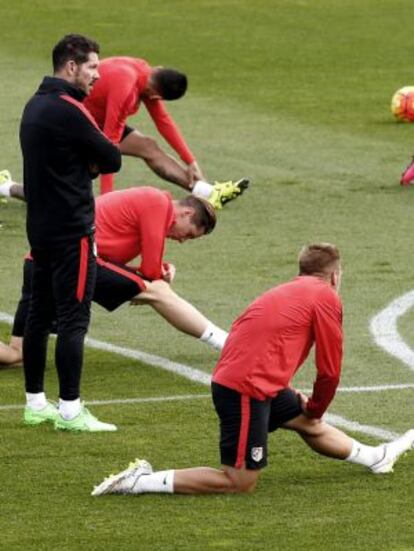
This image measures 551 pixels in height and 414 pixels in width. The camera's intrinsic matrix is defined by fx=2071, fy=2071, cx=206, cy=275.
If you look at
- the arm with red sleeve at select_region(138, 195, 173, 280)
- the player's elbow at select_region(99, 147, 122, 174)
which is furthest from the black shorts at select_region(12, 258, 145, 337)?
the player's elbow at select_region(99, 147, 122, 174)

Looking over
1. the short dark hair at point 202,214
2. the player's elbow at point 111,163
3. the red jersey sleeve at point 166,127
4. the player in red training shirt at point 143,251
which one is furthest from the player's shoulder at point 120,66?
the player's elbow at point 111,163

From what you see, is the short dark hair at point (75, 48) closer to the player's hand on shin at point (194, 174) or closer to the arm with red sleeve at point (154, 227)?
the arm with red sleeve at point (154, 227)

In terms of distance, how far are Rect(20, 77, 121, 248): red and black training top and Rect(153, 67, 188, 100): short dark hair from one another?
6.29 m

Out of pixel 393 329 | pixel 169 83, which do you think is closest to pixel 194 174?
pixel 169 83

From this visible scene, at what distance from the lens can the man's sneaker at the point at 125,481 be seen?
32.6 feet

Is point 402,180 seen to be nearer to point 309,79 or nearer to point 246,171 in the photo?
point 246,171

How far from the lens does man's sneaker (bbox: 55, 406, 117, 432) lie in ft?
37.3

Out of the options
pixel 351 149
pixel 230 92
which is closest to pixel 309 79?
pixel 230 92

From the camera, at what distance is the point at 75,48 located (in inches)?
437

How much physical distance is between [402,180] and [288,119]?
4.39 m

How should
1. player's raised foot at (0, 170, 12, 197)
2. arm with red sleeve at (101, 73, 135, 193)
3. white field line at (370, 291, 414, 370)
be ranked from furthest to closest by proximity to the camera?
player's raised foot at (0, 170, 12, 197)
arm with red sleeve at (101, 73, 135, 193)
white field line at (370, 291, 414, 370)

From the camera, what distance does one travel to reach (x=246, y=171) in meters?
21.0

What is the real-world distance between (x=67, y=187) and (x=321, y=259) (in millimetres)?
1740

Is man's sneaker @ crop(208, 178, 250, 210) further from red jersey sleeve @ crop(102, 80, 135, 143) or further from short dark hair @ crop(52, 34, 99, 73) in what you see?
short dark hair @ crop(52, 34, 99, 73)
